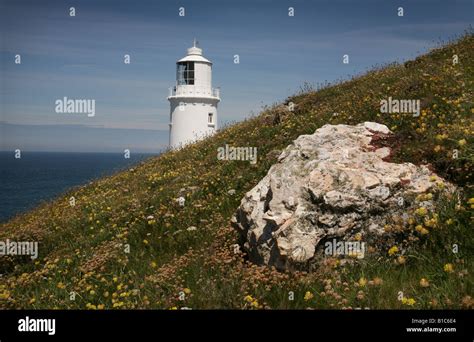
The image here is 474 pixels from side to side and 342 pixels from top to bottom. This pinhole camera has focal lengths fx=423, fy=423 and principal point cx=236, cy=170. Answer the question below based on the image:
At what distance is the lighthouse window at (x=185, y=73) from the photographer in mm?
36688

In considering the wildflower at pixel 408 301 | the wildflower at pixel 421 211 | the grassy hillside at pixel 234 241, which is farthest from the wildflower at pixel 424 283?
the wildflower at pixel 421 211

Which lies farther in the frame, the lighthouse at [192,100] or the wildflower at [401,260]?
Answer: the lighthouse at [192,100]

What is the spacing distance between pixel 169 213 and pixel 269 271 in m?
4.71

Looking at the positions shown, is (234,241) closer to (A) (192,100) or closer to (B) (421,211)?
(B) (421,211)

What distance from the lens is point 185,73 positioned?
122 feet

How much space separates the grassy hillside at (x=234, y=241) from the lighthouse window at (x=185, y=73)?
21.6m

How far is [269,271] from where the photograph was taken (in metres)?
6.40

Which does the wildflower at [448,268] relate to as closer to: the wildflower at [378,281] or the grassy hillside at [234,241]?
the grassy hillside at [234,241]

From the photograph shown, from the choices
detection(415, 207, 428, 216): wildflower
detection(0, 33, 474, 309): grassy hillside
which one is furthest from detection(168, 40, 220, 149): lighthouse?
detection(415, 207, 428, 216): wildflower

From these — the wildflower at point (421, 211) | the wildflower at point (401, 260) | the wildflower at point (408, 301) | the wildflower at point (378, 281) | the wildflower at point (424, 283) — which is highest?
the wildflower at point (421, 211)

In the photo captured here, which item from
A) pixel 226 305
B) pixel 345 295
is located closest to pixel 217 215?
pixel 226 305

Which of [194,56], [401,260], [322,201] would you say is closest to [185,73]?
[194,56]
